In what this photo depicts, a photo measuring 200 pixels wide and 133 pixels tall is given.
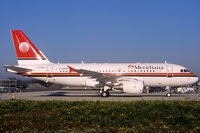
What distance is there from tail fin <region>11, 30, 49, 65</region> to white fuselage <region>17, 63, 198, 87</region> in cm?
110

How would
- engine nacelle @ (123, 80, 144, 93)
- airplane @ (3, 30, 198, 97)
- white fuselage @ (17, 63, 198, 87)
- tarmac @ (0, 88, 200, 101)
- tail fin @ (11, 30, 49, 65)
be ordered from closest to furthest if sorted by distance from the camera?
tarmac @ (0, 88, 200, 101) → engine nacelle @ (123, 80, 144, 93) → airplane @ (3, 30, 198, 97) → white fuselage @ (17, 63, 198, 87) → tail fin @ (11, 30, 49, 65)

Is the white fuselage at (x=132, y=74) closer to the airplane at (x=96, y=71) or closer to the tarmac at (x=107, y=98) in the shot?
the airplane at (x=96, y=71)

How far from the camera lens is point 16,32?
78.8ft

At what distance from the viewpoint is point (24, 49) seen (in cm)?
2394

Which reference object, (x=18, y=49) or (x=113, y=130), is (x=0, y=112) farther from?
(x=18, y=49)

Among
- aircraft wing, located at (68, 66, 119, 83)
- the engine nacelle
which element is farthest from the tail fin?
the engine nacelle

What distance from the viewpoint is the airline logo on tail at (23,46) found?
940 inches

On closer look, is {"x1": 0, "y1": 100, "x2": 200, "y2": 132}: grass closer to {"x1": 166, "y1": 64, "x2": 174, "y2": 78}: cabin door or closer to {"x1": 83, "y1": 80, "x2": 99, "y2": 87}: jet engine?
{"x1": 83, "y1": 80, "x2": 99, "y2": 87}: jet engine

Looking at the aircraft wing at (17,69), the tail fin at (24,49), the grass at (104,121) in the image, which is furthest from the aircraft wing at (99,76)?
the grass at (104,121)

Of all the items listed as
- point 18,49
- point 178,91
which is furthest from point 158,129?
point 178,91

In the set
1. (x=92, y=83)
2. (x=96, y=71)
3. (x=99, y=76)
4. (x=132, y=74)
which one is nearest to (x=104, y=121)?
(x=99, y=76)

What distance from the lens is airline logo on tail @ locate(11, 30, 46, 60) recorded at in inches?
940

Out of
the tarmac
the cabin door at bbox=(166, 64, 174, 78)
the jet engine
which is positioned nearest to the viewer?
the tarmac

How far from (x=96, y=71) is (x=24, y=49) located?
342 inches
